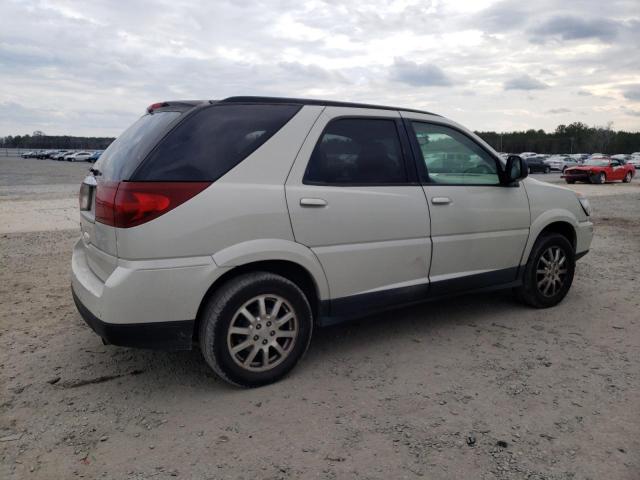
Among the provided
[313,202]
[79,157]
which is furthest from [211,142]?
[79,157]

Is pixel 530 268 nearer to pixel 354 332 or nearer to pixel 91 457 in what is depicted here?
pixel 354 332

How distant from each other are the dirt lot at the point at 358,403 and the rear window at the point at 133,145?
55.0 inches

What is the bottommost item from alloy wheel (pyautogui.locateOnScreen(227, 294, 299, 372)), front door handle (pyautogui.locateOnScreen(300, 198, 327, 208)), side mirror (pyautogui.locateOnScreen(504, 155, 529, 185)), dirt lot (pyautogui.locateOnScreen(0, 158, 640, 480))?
dirt lot (pyautogui.locateOnScreen(0, 158, 640, 480))

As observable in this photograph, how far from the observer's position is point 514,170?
447 cm

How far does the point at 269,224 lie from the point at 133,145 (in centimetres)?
99

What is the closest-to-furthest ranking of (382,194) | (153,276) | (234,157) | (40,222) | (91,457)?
(91,457) < (153,276) < (234,157) < (382,194) < (40,222)

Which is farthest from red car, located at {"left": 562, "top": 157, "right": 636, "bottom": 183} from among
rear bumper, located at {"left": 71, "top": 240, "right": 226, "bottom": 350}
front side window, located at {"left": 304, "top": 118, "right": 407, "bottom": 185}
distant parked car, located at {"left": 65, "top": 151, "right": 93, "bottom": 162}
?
distant parked car, located at {"left": 65, "top": 151, "right": 93, "bottom": 162}

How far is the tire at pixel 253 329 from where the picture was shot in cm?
317

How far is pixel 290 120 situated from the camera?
351cm

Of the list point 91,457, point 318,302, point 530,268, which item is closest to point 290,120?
point 318,302

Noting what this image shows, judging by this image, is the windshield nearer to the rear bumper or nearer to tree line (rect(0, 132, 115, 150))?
the rear bumper

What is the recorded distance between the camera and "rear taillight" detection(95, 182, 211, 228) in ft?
9.68

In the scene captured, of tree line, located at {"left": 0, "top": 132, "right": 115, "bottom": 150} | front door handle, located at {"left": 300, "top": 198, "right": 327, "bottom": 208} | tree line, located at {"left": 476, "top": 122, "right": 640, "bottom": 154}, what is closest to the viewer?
front door handle, located at {"left": 300, "top": 198, "right": 327, "bottom": 208}

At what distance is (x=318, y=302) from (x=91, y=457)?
162cm
